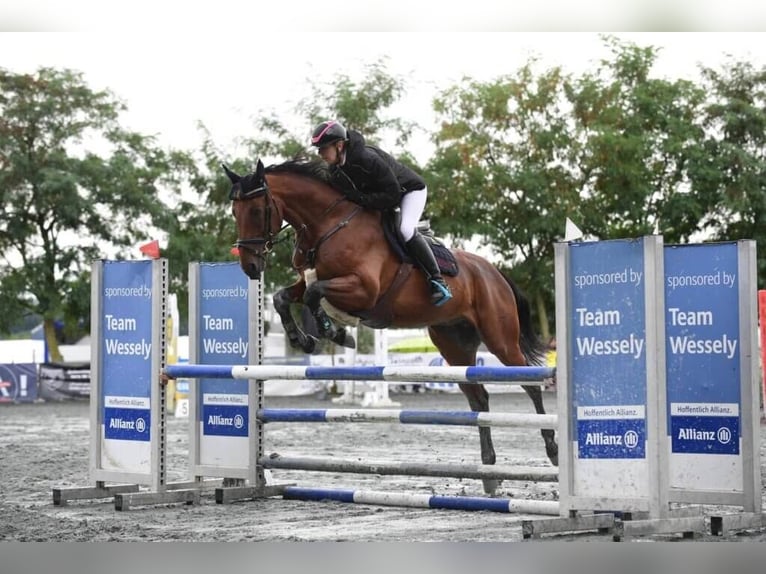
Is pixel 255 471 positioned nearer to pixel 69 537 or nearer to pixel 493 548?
pixel 69 537

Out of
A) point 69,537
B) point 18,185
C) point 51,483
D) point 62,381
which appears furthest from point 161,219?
point 69,537

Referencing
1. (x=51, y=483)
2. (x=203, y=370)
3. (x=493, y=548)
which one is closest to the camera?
(x=493, y=548)

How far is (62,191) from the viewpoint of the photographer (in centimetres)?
2506

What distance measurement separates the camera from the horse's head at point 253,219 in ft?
19.6

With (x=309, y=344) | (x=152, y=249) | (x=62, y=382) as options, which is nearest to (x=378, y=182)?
(x=309, y=344)

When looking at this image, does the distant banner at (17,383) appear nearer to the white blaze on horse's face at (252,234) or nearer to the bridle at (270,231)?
the bridle at (270,231)

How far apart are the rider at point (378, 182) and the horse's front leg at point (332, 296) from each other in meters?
0.41

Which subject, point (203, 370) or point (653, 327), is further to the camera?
point (203, 370)

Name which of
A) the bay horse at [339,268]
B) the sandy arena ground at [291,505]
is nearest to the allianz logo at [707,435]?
the sandy arena ground at [291,505]

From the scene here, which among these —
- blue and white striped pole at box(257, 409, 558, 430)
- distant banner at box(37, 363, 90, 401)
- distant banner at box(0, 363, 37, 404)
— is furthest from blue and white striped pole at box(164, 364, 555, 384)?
distant banner at box(37, 363, 90, 401)

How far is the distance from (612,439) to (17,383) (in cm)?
1723

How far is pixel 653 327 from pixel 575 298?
399 mm

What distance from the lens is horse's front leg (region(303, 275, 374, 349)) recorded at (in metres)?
6.02

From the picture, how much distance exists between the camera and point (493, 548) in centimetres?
441
